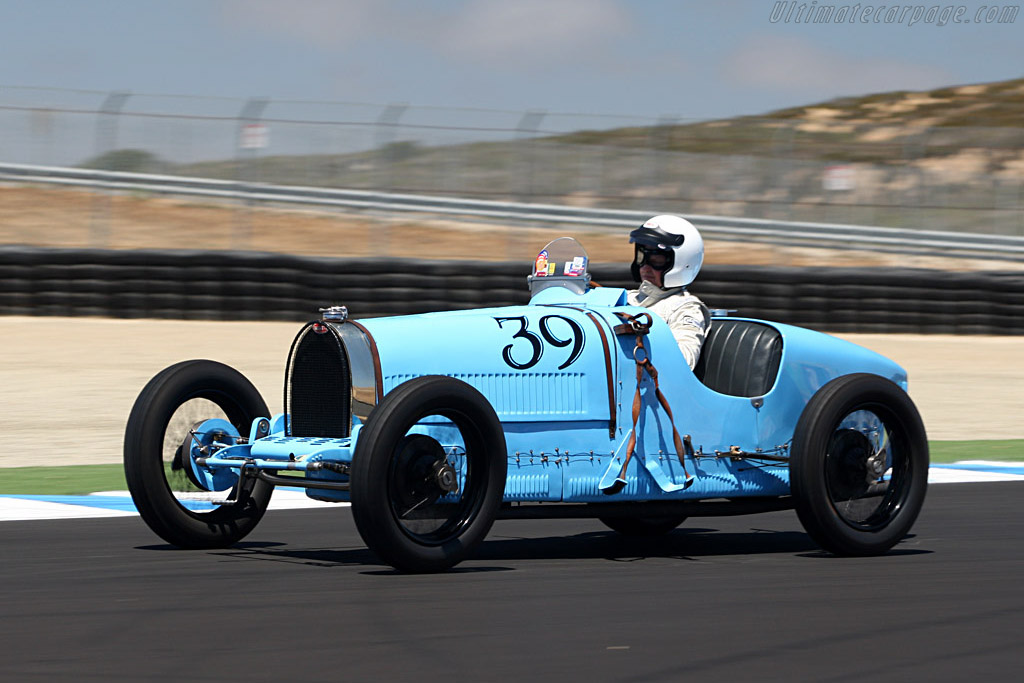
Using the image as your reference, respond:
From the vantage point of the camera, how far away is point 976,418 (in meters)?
14.6

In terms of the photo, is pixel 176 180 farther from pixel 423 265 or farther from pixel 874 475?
pixel 874 475

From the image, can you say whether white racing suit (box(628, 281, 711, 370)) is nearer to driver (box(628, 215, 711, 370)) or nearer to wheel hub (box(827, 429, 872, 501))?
driver (box(628, 215, 711, 370))

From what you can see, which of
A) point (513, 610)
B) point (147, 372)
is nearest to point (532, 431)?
point (513, 610)

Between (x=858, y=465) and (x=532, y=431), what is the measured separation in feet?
4.88

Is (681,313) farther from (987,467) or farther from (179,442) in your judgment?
(987,467)

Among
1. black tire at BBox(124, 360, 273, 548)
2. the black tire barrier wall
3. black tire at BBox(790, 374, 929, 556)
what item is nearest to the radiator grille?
black tire at BBox(124, 360, 273, 548)

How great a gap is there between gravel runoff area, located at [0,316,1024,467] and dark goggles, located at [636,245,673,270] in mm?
5069

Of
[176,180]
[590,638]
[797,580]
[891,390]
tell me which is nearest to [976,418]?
[891,390]

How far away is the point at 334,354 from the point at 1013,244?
23.0 metres

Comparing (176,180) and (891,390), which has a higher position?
(176,180)

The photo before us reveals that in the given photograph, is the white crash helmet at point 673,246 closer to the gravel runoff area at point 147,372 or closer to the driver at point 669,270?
the driver at point 669,270

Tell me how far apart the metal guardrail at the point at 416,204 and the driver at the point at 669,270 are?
14772mm

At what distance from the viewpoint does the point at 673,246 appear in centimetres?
706

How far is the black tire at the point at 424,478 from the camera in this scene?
18.2 feet
